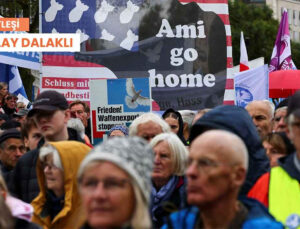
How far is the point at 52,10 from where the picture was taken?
1125cm

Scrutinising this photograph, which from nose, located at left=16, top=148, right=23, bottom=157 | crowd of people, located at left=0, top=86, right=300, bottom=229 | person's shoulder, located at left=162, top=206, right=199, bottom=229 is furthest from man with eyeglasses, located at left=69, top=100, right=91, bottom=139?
person's shoulder, located at left=162, top=206, right=199, bottom=229

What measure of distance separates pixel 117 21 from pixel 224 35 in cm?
154

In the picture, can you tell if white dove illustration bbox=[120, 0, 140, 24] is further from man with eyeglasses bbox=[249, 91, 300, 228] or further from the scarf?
man with eyeglasses bbox=[249, 91, 300, 228]

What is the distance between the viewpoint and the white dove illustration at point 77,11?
441 inches

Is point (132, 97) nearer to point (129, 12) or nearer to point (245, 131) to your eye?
point (129, 12)

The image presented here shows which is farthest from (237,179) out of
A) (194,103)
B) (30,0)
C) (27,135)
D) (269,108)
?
(30,0)

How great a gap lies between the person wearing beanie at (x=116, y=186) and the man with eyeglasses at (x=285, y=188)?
41.7 inches

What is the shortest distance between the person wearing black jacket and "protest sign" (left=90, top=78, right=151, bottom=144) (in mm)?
3075

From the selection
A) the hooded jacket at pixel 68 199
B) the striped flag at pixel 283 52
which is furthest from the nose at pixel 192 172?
the striped flag at pixel 283 52

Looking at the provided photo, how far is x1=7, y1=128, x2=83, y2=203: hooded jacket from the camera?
6164 millimetres

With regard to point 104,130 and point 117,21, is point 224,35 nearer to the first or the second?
point 117,21

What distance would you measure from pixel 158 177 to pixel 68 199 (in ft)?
2.81

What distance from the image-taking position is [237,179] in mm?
4195

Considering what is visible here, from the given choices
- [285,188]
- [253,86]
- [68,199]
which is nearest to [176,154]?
[68,199]
